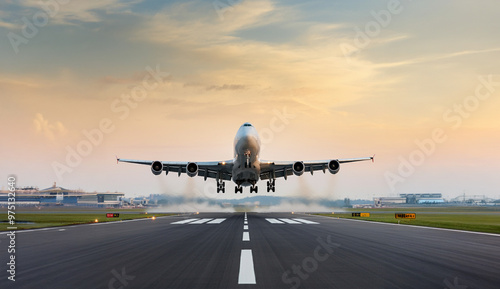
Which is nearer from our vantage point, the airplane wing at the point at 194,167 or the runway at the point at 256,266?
the runway at the point at 256,266

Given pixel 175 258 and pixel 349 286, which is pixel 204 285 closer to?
pixel 349 286

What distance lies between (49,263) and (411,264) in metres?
9.41

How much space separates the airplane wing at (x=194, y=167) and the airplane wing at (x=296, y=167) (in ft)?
14.6

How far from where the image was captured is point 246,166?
44.8 m

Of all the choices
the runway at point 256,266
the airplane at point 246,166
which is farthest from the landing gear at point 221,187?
the runway at point 256,266

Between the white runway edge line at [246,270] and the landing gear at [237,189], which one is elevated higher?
the landing gear at [237,189]

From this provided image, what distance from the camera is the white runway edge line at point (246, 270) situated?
8.64 metres

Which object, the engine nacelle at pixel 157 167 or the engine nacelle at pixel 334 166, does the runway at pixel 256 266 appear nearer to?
the engine nacelle at pixel 157 167

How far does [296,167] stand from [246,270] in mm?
37667

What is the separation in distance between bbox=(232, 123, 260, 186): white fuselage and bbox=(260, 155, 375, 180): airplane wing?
8.77 ft

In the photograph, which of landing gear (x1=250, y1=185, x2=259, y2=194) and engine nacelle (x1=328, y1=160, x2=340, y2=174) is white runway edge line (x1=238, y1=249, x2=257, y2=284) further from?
landing gear (x1=250, y1=185, x2=259, y2=194)

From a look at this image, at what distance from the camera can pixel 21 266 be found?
1071 cm

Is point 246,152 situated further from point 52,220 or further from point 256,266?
point 256,266

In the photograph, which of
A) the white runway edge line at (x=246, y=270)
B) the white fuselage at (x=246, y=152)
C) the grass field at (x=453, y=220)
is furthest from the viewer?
the white fuselage at (x=246, y=152)
